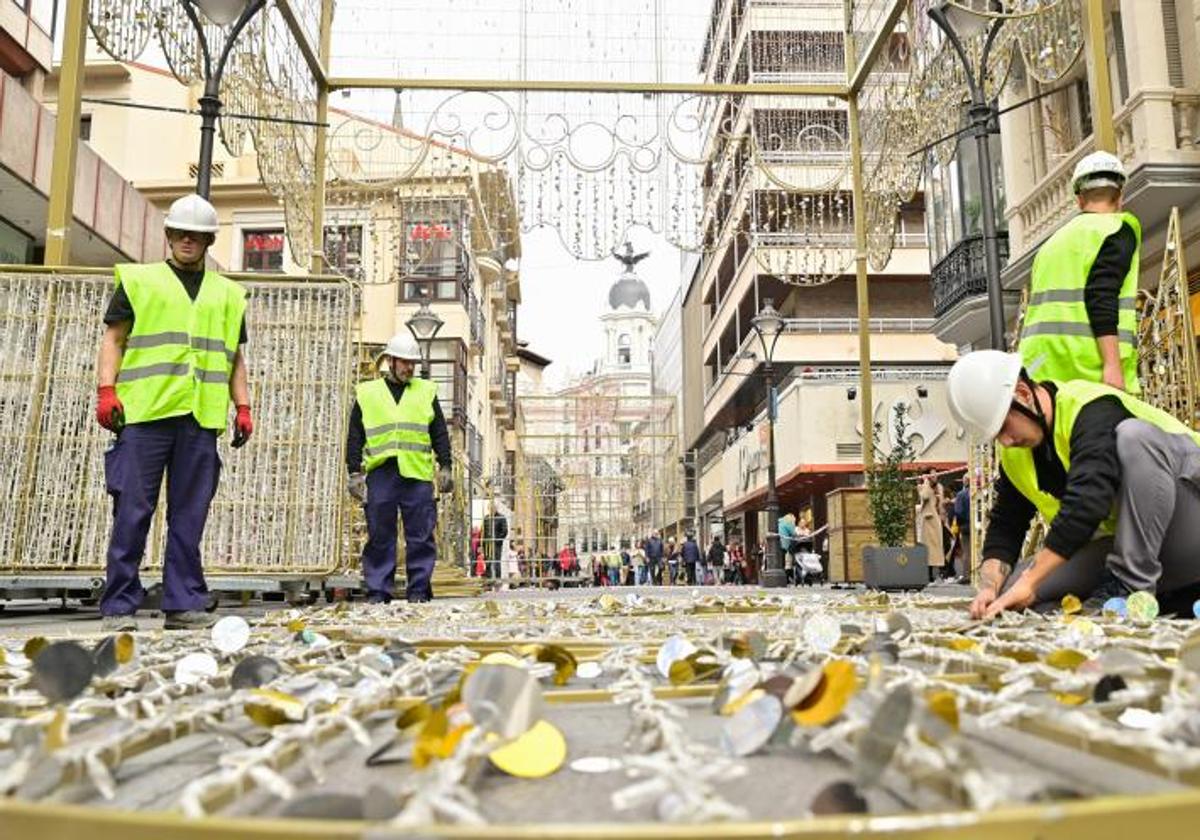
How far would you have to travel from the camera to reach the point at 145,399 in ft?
14.3

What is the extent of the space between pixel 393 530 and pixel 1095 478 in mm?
5113

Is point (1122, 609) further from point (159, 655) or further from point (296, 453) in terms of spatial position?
point (296, 453)

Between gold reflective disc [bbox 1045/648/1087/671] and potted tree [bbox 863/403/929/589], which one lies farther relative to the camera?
potted tree [bbox 863/403/929/589]

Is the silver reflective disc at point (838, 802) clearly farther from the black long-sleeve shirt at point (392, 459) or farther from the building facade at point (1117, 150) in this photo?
the building facade at point (1117, 150)

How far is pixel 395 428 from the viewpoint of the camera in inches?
271

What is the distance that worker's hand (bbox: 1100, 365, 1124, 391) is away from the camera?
394 centimetres

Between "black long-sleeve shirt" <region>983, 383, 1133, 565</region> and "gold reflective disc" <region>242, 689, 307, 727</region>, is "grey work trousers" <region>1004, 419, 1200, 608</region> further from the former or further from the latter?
"gold reflective disc" <region>242, 689, 307, 727</region>

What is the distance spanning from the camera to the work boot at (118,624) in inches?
149

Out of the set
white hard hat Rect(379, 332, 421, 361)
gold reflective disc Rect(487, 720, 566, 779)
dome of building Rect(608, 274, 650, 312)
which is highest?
dome of building Rect(608, 274, 650, 312)

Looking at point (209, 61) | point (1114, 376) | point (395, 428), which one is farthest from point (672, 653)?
point (209, 61)

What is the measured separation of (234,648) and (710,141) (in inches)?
359

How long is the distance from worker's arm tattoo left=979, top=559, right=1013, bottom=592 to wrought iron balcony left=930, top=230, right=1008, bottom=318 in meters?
13.0

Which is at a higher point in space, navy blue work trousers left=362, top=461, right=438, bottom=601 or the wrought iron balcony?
the wrought iron balcony

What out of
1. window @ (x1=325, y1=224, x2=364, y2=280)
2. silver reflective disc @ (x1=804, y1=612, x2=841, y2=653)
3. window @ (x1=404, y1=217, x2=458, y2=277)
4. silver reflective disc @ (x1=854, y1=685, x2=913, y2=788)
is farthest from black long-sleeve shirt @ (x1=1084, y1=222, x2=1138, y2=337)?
window @ (x1=325, y1=224, x2=364, y2=280)
